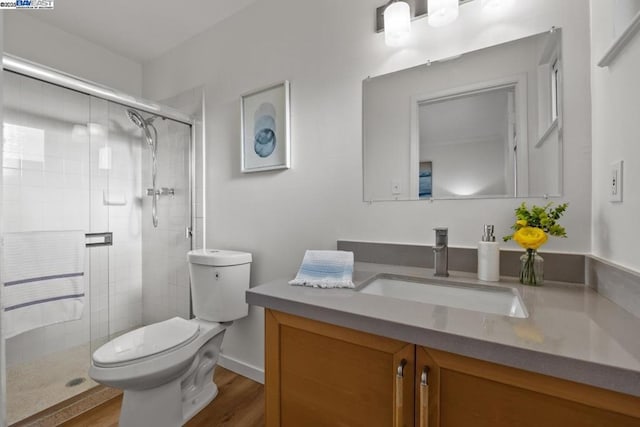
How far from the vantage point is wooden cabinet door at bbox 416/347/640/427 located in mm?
472

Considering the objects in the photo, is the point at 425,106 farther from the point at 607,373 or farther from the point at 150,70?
the point at 150,70

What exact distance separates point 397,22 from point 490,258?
1037mm

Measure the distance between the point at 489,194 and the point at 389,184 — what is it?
0.40 metres

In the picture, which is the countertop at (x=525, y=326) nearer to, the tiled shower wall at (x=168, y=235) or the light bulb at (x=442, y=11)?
the light bulb at (x=442, y=11)

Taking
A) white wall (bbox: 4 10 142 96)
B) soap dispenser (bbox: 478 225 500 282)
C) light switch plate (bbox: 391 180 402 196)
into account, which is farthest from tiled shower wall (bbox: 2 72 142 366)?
soap dispenser (bbox: 478 225 500 282)

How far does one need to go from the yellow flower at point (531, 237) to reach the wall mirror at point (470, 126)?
200 millimetres

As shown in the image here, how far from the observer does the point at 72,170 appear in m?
1.84

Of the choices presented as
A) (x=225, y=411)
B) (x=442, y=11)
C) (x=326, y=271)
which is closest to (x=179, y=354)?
(x=225, y=411)

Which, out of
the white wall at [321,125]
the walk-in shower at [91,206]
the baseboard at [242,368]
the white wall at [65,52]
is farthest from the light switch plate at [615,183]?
the white wall at [65,52]

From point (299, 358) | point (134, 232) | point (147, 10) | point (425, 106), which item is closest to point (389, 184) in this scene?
point (425, 106)

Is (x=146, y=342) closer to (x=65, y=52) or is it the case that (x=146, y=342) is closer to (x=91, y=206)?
(x=91, y=206)

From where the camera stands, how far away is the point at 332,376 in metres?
0.75

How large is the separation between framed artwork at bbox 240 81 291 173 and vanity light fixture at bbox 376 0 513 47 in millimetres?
604

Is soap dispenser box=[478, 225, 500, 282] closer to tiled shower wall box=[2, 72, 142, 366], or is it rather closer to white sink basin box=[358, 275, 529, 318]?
white sink basin box=[358, 275, 529, 318]
